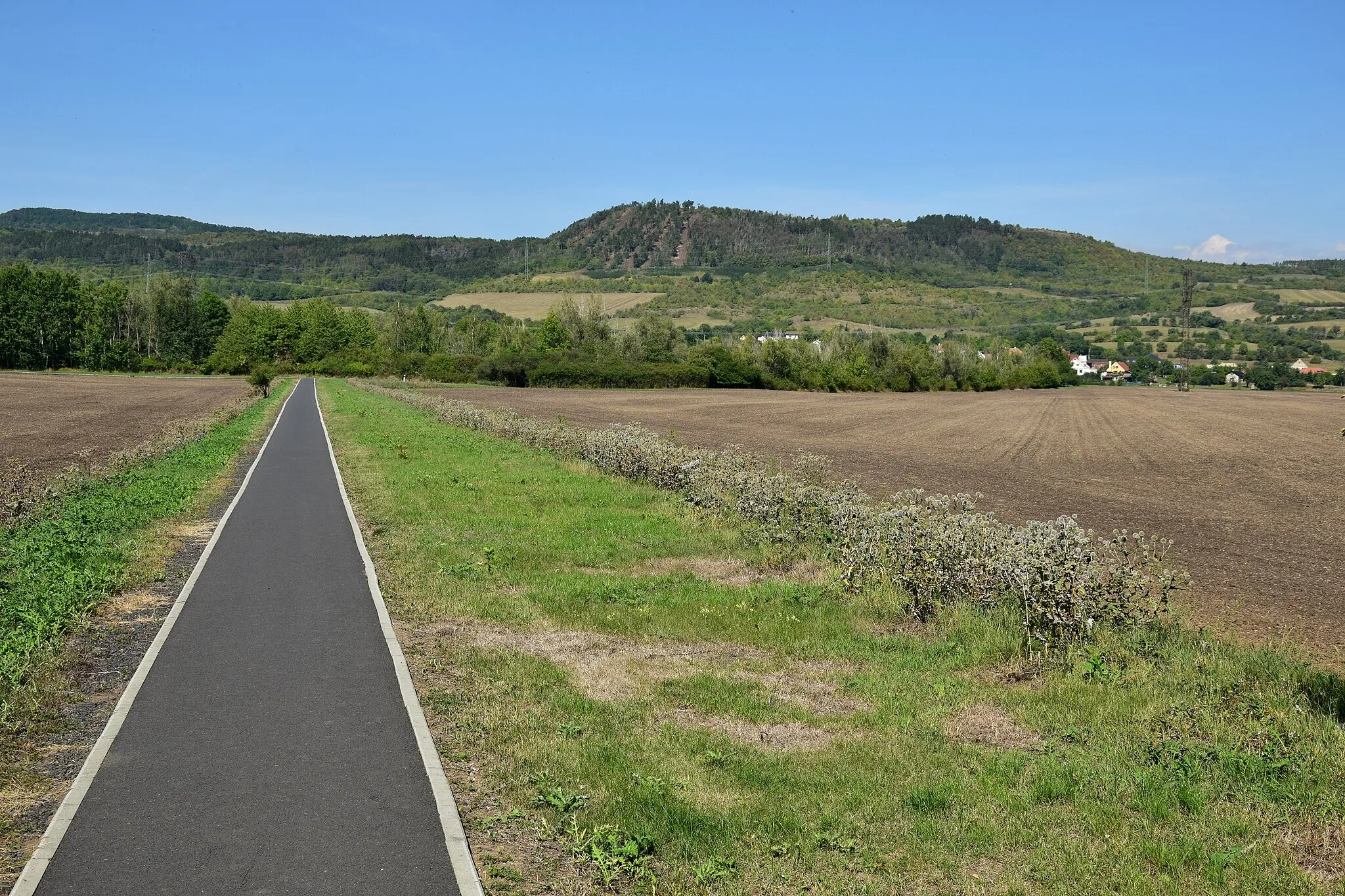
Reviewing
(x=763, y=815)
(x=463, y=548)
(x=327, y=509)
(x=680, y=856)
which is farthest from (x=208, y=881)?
(x=327, y=509)

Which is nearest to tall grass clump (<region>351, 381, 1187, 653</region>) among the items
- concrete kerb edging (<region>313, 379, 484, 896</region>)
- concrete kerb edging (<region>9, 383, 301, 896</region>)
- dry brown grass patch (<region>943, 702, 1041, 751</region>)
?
dry brown grass patch (<region>943, 702, 1041, 751</region>)

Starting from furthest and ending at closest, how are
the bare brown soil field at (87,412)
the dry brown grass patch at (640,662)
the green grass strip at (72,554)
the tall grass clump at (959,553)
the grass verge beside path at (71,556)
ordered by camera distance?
the bare brown soil field at (87,412)
the tall grass clump at (959,553)
the green grass strip at (72,554)
the grass verge beside path at (71,556)
the dry brown grass patch at (640,662)

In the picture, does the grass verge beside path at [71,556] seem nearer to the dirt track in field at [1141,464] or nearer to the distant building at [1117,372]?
the dirt track in field at [1141,464]

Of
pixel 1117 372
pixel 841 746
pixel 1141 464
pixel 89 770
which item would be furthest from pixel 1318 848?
pixel 1117 372

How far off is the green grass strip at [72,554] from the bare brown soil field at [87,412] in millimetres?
6863

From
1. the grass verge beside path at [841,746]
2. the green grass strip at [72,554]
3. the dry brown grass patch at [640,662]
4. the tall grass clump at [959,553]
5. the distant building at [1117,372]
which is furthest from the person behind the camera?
the distant building at [1117,372]

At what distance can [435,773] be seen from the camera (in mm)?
6848

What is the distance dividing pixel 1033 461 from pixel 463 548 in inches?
1076

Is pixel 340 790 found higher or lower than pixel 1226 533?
higher

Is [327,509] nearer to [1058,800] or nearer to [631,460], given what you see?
[631,460]

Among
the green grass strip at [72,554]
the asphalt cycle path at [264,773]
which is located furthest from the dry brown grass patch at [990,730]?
the green grass strip at [72,554]

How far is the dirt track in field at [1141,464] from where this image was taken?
14.4 meters

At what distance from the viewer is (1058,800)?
6469 mm

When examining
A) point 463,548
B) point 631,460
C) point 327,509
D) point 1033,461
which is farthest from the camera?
point 1033,461
